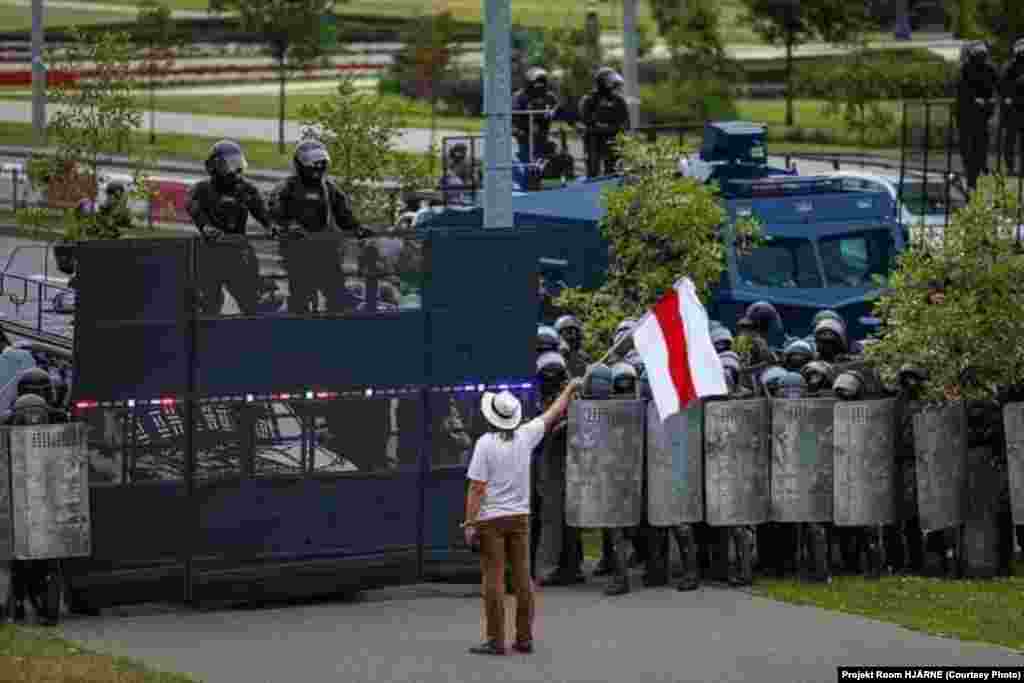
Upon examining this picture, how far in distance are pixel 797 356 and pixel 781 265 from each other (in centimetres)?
740

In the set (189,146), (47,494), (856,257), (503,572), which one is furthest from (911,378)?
(189,146)

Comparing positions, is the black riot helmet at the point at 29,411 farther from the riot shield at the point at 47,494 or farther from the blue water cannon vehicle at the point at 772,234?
the blue water cannon vehicle at the point at 772,234

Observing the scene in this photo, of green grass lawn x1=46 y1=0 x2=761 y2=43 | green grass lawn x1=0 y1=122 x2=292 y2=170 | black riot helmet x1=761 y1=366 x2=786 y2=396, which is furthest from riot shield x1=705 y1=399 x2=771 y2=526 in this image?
green grass lawn x1=46 y1=0 x2=761 y2=43

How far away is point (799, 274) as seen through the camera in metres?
27.4

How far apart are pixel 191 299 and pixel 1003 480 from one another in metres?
6.26

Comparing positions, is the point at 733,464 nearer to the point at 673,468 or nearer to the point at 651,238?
the point at 673,468

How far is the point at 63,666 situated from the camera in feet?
50.9

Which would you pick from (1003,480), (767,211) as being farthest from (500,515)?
(767,211)

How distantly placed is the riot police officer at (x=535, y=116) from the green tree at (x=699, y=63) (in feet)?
78.4

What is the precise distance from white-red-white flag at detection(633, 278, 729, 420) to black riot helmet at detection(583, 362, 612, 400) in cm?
120

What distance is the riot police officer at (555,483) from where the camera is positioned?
62.1 ft

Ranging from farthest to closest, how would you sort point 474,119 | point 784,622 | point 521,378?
point 474,119
point 521,378
point 784,622

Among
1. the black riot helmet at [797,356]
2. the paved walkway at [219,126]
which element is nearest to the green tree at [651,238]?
the black riot helmet at [797,356]

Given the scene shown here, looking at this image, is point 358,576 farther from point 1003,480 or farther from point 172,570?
point 1003,480
